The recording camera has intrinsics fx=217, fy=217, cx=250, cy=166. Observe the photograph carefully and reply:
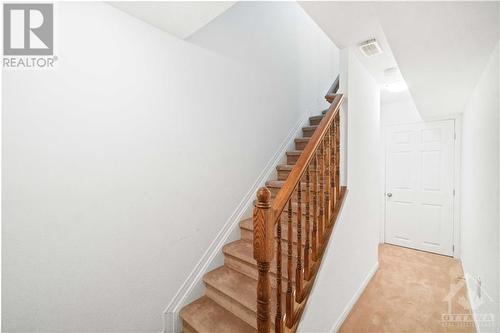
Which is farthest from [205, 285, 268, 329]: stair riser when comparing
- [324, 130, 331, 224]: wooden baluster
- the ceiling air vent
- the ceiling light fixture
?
the ceiling light fixture

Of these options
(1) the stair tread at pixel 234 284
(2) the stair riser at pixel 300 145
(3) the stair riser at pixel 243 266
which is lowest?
(1) the stair tread at pixel 234 284

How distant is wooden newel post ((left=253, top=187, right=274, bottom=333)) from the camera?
0.98m

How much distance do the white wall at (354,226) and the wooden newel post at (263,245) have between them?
1.58ft

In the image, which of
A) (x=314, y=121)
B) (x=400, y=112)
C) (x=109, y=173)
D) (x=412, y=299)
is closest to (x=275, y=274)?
(x=109, y=173)

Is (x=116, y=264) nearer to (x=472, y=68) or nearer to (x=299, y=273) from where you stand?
(x=299, y=273)

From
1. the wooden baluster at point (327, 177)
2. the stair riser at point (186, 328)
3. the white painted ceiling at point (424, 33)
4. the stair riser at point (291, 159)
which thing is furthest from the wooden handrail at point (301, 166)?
the stair riser at point (186, 328)

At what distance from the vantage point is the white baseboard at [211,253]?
1.64 m

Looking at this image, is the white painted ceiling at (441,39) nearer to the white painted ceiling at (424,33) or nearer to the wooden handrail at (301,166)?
the white painted ceiling at (424,33)

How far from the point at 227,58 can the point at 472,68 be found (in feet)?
6.65

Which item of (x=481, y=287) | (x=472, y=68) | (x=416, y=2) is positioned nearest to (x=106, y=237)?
(x=416, y=2)

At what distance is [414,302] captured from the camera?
84.0 inches

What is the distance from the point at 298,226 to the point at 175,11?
1.55 meters

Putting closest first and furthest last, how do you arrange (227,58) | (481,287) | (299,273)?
(299,273) < (481,287) < (227,58)

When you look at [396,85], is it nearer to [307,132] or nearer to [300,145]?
[307,132]
